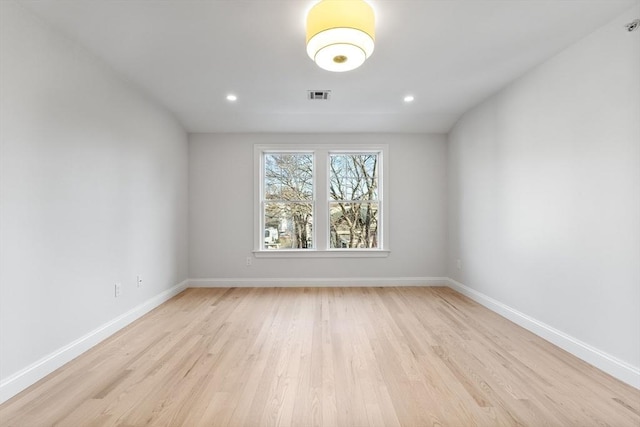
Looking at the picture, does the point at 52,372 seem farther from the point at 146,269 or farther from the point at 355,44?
the point at 355,44

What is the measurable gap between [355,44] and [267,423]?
2325 mm

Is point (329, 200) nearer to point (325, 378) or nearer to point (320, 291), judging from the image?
point (320, 291)

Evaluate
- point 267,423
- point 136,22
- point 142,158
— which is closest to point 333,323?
point 267,423

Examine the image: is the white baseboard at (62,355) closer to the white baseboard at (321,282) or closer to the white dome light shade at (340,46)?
the white baseboard at (321,282)

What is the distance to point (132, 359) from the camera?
2.32 metres

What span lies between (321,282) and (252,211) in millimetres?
1529

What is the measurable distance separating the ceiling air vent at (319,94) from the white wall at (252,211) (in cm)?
107

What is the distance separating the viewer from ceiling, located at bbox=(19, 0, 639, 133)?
2066mm

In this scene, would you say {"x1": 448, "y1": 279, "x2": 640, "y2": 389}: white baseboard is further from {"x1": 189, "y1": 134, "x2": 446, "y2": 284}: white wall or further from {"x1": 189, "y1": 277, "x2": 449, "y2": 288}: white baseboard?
{"x1": 189, "y1": 134, "x2": 446, "y2": 284}: white wall

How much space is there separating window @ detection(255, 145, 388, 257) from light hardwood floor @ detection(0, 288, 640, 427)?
1692 millimetres

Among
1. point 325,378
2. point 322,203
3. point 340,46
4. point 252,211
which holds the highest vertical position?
point 340,46

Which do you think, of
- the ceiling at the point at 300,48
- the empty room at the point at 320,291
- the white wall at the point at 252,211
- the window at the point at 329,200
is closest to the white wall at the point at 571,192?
the empty room at the point at 320,291

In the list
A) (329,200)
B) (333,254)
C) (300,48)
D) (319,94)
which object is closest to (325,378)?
(300,48)

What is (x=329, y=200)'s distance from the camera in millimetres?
4766
